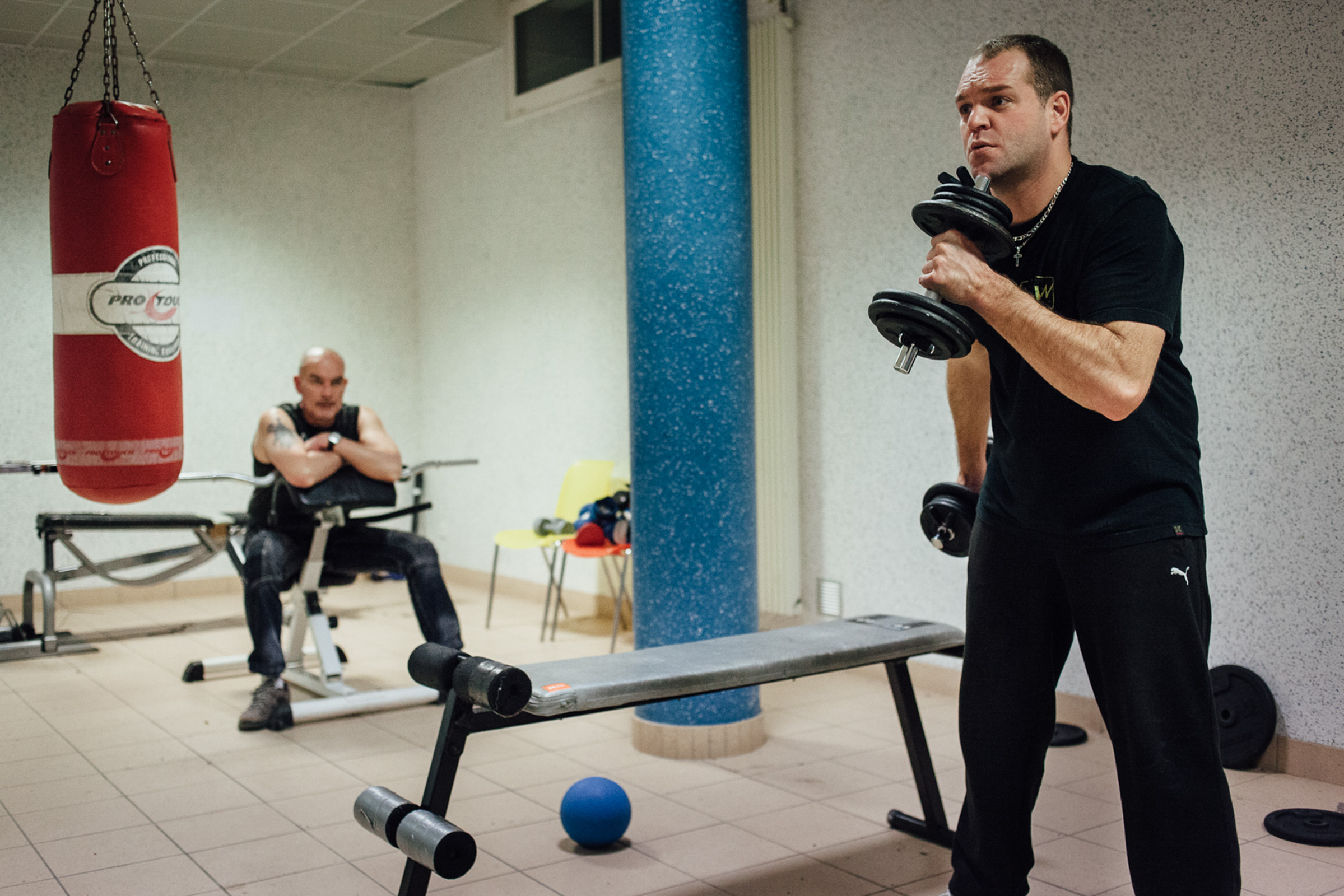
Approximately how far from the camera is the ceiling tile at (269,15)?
17.3ft

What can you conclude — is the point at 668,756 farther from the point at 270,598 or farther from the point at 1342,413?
the point at 1342,413

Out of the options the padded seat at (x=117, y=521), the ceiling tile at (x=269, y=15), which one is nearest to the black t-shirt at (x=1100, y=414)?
the padded seat at (x=117, y=521)

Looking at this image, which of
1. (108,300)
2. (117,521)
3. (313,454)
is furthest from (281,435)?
(117,521)

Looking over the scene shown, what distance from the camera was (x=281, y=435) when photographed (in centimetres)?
384

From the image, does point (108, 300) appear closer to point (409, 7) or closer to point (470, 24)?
point (409, 7)

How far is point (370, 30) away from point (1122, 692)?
5.28 meters

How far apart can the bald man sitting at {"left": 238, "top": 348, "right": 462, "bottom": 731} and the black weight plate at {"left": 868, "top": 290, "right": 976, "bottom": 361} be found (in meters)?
2.56

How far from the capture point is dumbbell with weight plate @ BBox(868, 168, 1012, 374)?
5.02ft

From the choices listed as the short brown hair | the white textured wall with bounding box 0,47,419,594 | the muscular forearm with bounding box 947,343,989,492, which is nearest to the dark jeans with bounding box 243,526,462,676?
the muscular forearm with bounding box 947,343,989,492

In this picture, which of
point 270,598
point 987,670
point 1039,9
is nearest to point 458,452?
point 270,598

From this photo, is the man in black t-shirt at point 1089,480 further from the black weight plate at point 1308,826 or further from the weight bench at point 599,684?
the black weight plate at point 1308,826

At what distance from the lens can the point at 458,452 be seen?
22.1ft

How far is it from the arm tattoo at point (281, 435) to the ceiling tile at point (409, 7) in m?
2.46

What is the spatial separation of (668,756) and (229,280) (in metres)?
4.30
